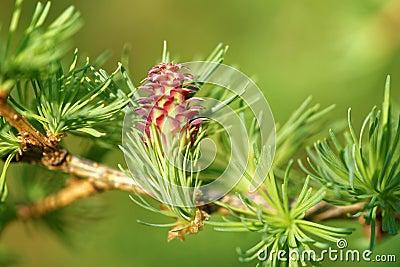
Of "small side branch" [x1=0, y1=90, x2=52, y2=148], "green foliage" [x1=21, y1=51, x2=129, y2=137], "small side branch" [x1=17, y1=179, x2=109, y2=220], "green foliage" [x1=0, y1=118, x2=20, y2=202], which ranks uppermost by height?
"green foliage" [x1=21, y1=51, x2=129, y2=137]

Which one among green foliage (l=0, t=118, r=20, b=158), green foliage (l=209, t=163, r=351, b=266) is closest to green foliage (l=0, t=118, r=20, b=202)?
green foliage (l=0, t=118, r=20, b=158)

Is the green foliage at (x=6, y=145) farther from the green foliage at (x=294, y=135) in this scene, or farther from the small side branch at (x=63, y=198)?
the green foliage at (x=294, y=135)

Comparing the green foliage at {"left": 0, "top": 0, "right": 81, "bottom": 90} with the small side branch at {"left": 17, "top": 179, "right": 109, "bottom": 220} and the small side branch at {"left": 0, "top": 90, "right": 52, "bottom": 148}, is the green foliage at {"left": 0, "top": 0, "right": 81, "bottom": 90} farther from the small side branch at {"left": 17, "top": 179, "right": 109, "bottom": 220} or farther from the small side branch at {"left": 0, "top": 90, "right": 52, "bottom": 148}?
the small side branch at {"left": 17, "top": 179, "right": 109, "bottom": 220}

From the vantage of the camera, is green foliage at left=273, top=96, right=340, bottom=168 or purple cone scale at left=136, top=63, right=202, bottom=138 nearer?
purple cone scale at left=136, top=63, right=202, bottom=138

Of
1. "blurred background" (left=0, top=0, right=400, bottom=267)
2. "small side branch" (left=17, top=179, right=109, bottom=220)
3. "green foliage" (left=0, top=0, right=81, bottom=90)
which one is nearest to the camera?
"green foliage" (left=0, top=0, right=81, bottom=90)

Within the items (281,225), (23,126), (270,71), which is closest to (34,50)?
(23,126)

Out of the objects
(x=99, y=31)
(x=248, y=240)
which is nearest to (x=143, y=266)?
(x=248, y=240)
